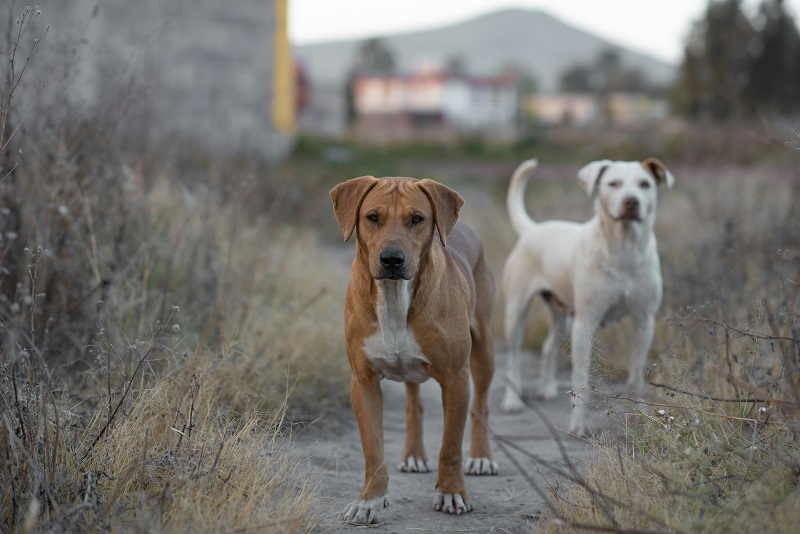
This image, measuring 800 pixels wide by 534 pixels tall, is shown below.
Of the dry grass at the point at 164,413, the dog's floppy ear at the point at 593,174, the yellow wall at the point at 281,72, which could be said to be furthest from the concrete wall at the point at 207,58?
the dog's floppy ear at the point at 593,174

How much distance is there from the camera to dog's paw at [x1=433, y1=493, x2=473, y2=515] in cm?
415

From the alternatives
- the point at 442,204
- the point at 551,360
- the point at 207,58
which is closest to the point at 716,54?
the point at 207,58

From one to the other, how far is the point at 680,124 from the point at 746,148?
25.9 ft

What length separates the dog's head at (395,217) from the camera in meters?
3.83

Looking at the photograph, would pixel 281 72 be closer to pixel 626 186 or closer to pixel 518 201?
pixel 518 201

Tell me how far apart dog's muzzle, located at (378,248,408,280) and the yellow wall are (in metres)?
14.0

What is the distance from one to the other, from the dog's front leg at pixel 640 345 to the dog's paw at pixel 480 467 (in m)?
1.28

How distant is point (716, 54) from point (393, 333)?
123 feet

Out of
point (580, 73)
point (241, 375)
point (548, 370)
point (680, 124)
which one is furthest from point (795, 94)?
point (580, 73)

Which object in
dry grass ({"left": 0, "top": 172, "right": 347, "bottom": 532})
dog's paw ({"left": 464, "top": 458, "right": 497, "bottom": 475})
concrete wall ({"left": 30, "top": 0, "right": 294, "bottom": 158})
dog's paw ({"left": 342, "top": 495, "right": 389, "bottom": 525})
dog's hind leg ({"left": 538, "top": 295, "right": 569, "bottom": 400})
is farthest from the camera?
concrete wall ({"left": 30, "top": 0, "right": 294, "bottom": 158})

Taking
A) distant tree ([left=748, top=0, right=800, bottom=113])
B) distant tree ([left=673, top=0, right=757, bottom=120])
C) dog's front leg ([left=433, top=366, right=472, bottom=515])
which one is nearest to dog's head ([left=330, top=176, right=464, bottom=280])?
dog's front leg ([left=433, top=366, right=472, bottom=515])

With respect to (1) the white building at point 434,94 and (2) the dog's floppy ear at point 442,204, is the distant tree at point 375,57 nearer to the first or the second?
(1) the white building at point 434,94

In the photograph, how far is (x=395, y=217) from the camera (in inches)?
154

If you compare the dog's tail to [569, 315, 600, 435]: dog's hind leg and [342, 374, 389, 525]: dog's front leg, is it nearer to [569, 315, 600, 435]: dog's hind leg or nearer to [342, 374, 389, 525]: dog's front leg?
[569, 315, 600, 435]: dog's hind leg
